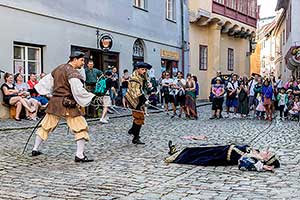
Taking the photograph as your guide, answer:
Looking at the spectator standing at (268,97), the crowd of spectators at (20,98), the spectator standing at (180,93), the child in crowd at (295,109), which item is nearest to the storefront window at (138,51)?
the spectator standing at (180,93)

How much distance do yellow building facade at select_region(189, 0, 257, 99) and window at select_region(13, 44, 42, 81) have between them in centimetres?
1435

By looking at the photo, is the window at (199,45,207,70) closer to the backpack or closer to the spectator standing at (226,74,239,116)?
the spectator standing at (226,74,239,116)

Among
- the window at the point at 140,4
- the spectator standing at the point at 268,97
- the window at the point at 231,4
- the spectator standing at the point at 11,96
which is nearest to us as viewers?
the spectator standing at the point at 11,96

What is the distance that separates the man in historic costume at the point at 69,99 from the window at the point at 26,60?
23.6 feet

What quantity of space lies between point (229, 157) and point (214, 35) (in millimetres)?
23875

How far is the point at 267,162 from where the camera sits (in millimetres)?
7238

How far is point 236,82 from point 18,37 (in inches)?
304

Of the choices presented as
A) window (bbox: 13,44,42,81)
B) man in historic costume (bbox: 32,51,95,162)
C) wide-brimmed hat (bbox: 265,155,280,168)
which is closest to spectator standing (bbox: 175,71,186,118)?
window (bbox: 13,44,42,81)

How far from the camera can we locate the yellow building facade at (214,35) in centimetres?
2930

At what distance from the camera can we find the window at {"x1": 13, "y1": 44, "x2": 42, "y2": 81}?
15.1m

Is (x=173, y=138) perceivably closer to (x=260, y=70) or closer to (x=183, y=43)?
(x=183, y=43)

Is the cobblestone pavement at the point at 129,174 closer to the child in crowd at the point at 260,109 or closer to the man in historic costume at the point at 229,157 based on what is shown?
the man in historic costume at the point at 229,157

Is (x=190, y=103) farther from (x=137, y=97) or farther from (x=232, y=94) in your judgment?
(x=137, y=97)

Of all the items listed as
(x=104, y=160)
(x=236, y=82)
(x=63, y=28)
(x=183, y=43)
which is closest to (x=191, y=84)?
(x=236, y=82)
